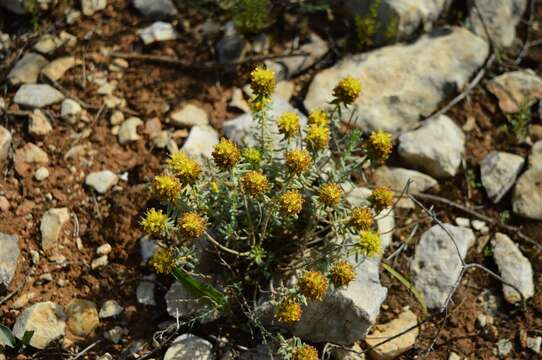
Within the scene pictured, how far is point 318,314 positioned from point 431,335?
2.80ft

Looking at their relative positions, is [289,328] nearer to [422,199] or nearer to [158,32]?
[422,199]

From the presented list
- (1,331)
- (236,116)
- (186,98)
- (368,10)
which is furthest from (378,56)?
(1,331)

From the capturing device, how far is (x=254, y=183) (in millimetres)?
3328

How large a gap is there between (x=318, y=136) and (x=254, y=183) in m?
0.53

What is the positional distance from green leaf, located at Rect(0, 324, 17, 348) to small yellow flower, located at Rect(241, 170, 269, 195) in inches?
66.2

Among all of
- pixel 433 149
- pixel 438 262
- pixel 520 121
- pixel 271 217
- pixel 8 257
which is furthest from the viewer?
pixel 520 121

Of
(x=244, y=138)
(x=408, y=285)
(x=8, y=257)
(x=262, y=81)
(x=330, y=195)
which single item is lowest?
(x=408, y=285)

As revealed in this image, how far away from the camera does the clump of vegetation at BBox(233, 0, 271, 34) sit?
16.0ft

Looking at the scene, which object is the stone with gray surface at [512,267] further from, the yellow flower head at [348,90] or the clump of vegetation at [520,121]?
the yellow flower head at [348,90]

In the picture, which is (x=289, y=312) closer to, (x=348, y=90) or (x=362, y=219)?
(x=362, y=219)

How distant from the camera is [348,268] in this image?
11.1 feet

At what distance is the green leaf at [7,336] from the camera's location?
11.8ft

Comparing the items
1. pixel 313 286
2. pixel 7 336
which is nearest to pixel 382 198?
pixel 313 286

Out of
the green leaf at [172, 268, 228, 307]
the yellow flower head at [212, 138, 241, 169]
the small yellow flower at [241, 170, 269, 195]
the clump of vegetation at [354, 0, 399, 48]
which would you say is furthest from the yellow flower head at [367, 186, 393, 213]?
the clump of vegetation at [354, 0, 399, 48]
